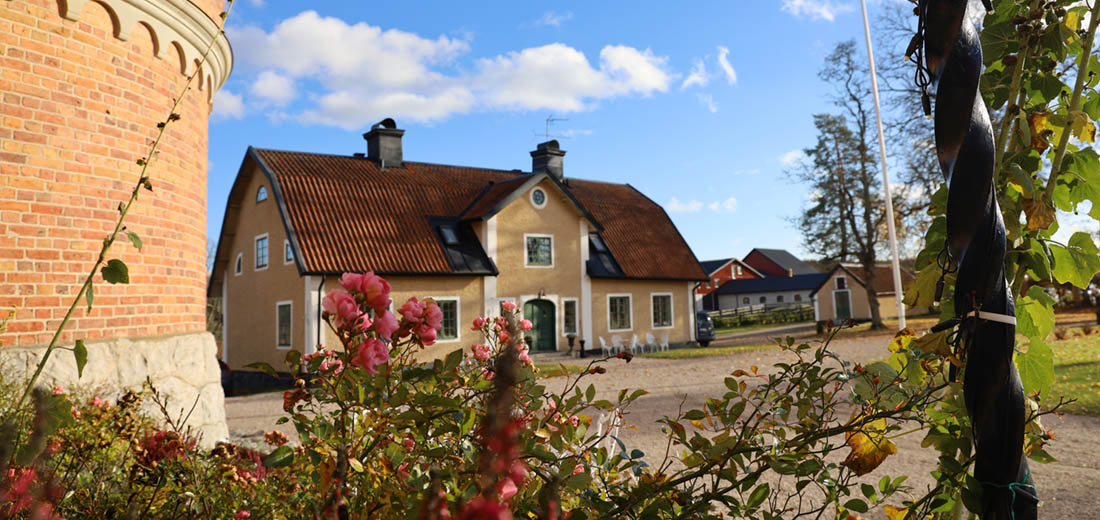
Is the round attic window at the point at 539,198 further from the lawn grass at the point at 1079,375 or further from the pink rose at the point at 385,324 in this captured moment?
the pink rose at the point at 385,324

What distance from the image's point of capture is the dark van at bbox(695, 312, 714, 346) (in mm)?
26500

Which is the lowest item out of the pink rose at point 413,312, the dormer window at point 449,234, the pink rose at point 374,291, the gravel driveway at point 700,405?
the gravel driveway at point 700,405

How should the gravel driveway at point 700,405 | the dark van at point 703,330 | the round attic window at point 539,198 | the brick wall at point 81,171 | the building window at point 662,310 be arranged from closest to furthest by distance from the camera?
1. the brick wall at point 81,171
2. the gravel driveway at point 700,405
3. the round attic window at point 539,198
4. the building window at point 662,310
5. the dark van at point 703,330

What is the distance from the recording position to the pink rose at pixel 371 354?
1385 mm

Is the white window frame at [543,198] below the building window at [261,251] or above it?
A: above

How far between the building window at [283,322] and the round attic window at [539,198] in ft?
28.1

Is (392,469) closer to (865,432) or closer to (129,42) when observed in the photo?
(865,432)

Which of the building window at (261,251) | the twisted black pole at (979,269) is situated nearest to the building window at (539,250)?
the building window at (261,251)

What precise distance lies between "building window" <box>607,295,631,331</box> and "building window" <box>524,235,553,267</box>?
3.02m


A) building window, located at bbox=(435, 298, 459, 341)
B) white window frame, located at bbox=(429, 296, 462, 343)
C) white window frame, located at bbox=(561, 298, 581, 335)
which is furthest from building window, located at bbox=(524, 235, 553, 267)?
building window, located at bbox=(435, 298, 459, 341)

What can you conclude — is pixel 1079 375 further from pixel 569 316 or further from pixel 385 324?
pixel 569 316

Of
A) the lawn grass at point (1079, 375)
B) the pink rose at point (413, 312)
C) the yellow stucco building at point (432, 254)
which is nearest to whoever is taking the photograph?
the pink rose at point (413, 312)

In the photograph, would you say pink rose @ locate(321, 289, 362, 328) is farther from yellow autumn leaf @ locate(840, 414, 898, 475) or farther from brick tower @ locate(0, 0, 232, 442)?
brick tower @ locate(0, 0, 232, 442)

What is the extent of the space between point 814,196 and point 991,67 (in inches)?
1150
